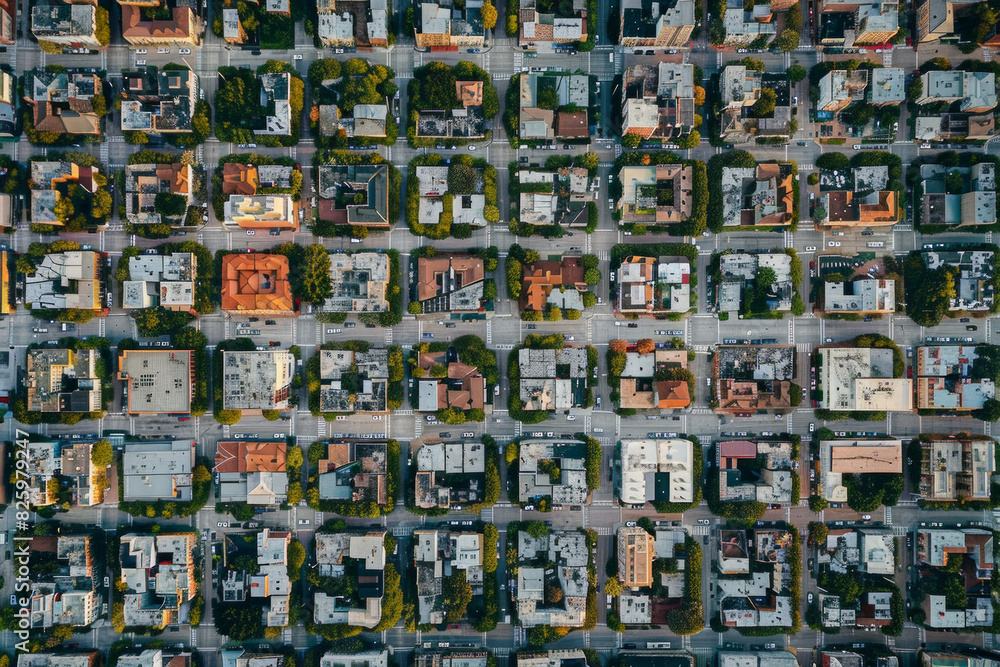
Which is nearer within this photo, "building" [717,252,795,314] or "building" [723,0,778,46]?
"building" [723,0,778,46]

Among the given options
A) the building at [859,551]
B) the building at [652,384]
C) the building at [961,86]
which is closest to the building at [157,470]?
the building at [652,384]

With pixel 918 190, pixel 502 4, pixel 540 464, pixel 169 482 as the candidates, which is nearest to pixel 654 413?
pixel 540 464

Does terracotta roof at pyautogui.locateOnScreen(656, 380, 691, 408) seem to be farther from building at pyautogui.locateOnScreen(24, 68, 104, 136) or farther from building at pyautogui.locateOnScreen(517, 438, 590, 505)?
building at pyautogui.locateOnScreen(24, 68, 104, 136)

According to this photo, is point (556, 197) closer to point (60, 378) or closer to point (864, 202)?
point (864, 202)

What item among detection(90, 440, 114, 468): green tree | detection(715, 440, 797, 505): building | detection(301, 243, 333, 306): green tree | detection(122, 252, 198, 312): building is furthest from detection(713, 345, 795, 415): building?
detection(90, 440, 114, 468): green tree

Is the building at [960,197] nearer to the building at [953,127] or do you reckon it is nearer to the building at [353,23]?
the building at [953,127]
